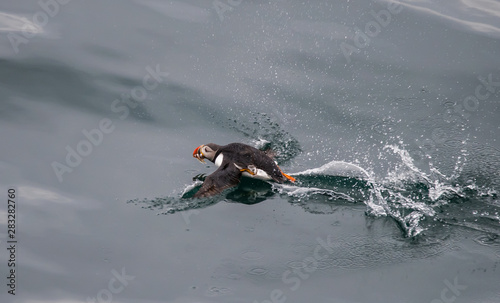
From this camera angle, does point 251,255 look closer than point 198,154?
Yes

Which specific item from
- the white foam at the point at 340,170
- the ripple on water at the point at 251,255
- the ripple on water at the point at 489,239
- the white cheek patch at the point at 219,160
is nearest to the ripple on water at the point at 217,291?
the ripple on water at the point at 251,255

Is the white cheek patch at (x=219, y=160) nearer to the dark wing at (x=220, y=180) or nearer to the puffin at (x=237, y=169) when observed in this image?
the puffin at (x=237, y=169)

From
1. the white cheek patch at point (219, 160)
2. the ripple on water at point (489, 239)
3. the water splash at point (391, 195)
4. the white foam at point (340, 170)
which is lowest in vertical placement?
the ripple on water at point (489, 239)

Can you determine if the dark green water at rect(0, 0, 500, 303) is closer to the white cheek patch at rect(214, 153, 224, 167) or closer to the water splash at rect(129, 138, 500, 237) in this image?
the water splash at rect(129, 138, 500, 237)

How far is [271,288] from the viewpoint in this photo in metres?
6.91

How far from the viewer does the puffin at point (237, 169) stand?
28.1 feet

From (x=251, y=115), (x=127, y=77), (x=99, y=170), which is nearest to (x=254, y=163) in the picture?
(x=251, y=115)

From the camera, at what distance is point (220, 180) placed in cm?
866

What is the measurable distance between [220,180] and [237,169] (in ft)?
1.14

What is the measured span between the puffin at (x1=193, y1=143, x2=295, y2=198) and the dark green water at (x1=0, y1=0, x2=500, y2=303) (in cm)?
23

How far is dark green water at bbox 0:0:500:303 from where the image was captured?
23.5 feet

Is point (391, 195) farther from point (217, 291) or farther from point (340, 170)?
point (217, 291)

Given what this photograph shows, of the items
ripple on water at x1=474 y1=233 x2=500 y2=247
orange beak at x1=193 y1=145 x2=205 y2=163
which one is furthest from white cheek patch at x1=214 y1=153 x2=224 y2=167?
ripple on water at x1=474 y1=233 x2=500 y2=247

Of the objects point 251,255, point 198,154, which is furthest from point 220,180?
point 251,255
